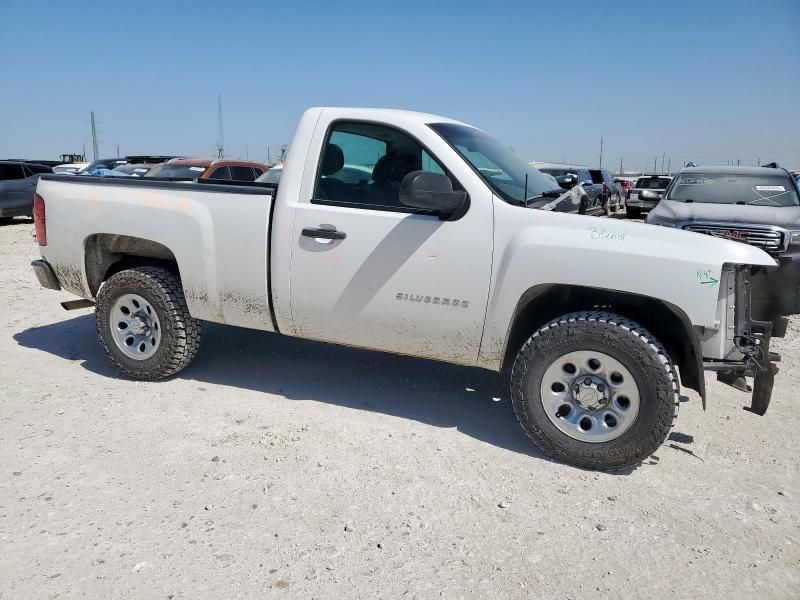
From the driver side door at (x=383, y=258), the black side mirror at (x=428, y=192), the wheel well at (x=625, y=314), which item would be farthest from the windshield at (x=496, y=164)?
the wheel well at (x=625, y=314)

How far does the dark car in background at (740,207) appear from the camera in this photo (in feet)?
22.9

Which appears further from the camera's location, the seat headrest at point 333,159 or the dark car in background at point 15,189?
the dark car in background at point 15,189

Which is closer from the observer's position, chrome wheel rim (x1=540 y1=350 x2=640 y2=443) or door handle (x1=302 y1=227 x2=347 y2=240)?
chrome wheel rim (x1=540 y1=350 x2=640 y2=443)

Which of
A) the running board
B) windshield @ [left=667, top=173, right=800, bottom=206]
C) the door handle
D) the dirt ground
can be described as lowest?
the dirt ground

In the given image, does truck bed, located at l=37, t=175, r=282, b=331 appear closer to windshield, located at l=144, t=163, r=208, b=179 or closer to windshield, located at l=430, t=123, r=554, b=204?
windshield, located at l=430, t=123, r=554, b=204

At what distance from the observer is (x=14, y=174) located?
16.1 metres

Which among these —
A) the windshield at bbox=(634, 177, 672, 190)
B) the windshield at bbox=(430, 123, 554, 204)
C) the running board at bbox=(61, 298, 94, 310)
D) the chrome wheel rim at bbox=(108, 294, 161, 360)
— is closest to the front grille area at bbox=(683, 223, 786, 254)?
the windshield at bbox=(430, 123, 554, 204)

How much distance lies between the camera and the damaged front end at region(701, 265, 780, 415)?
11.0 feet

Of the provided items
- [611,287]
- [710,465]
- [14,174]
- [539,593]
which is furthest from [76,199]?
[14,174]

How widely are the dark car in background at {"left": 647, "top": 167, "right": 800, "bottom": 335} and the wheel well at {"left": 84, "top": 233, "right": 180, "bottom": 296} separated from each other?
5.32m

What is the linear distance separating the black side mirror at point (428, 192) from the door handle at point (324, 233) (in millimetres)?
533

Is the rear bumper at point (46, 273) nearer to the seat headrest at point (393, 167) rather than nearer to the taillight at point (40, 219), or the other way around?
the taillight at point (40, 219)

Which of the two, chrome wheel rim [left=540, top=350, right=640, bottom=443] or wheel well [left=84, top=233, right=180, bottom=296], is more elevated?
wheel well [left=84, top=233, right=180, bottom=296]

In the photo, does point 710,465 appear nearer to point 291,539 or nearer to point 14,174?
point 291,539
